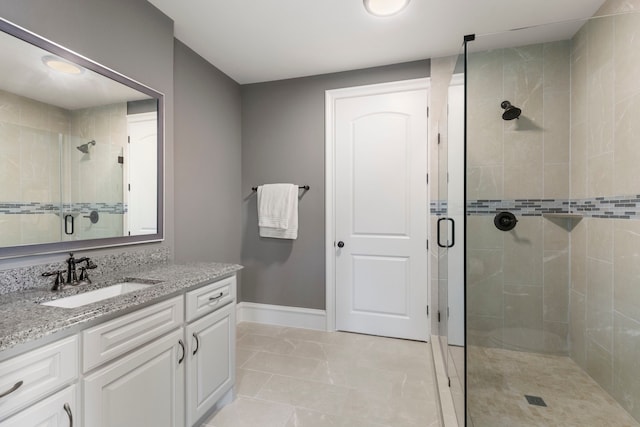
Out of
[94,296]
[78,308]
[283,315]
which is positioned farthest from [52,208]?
[283,315]

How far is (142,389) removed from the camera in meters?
1.17

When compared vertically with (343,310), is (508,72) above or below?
above

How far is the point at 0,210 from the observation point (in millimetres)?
1152

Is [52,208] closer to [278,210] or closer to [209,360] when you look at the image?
[209,360]

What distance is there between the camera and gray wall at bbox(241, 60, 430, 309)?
2797 millimetres

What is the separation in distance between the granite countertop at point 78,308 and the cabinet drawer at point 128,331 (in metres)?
0.03

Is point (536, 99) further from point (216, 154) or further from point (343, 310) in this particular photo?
point (216, 154)

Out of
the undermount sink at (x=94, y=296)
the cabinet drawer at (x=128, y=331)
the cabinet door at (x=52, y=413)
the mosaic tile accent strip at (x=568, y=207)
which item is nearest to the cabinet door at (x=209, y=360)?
the cabinet drawer at (x=128, y=331)

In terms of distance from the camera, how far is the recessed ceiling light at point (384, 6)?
5.85ft

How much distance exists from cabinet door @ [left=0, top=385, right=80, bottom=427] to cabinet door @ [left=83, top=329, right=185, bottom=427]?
0.14 ft

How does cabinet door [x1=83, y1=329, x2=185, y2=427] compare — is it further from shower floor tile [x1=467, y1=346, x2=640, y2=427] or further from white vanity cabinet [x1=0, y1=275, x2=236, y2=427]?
shower floor tile [x1=467, y1=346, x2=640, y2=427]

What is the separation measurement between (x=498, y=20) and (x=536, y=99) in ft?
2.00

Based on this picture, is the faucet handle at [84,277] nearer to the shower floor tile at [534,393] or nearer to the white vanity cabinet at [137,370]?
the white vanity cabinet at [137,370]

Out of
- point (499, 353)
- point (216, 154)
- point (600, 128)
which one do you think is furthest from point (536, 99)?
point (216, 154)
